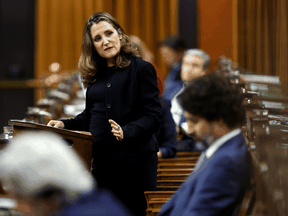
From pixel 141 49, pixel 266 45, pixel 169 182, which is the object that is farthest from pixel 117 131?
pixel 266 45

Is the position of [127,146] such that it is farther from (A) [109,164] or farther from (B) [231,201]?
(B) [231,201]

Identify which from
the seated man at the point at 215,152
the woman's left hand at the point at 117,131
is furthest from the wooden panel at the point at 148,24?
the seated man at the point at 215,152

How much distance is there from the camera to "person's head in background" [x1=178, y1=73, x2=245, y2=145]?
46.1 inches

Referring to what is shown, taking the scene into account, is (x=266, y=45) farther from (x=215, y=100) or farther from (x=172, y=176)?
(x=215, y=100)

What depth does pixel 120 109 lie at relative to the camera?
1.77 metres

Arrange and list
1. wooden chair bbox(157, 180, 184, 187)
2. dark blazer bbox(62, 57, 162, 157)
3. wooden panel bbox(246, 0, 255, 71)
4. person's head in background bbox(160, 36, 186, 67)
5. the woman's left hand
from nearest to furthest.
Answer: the woman's left hand → dark blazer bbox(62, 57, 162, 157) → wooden chair bbox(157, 180, 184, 187) → wooden panel bbox(246, 0, 255, 71) → person's head in background bbox(160, 36, 186, 67)

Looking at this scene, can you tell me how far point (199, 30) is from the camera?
24.5ft

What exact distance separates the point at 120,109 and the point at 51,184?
997mm

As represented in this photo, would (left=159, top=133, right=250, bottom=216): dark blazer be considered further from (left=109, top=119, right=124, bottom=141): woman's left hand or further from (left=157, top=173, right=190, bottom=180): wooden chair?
(left=157, top=173, right=190, bottom=180): wooden chair

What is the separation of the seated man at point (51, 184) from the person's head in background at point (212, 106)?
0.48m

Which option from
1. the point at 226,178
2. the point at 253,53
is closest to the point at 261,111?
the point at 226,178

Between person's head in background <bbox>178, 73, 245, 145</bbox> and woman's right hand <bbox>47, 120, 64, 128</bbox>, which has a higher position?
person's head in background <bbox>178, 73, 245, 145</bbox>

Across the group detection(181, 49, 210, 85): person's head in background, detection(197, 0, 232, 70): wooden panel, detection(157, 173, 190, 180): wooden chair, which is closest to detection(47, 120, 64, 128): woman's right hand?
detection(157, 173, 190, 180): wooden chair

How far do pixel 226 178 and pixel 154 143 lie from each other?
0.83m
